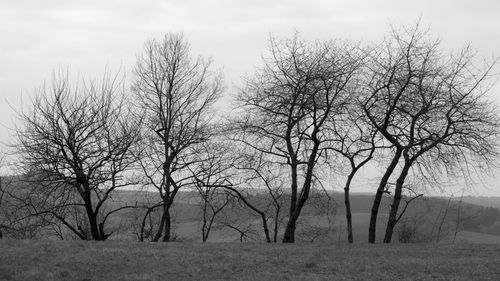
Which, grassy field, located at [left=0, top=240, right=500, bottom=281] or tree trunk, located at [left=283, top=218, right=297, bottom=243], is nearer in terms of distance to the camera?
grassy field, located at [left=0, top=240, right=500, bottom=281]

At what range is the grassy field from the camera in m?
11.7

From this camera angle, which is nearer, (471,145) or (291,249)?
(291,249)

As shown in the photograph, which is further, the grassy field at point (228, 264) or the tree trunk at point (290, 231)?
the tree trunk at point (290, 231)

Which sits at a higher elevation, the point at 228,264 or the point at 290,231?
the point at 290,231

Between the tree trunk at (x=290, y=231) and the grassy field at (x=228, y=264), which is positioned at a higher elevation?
the tree trunk at (x=290, y=231)

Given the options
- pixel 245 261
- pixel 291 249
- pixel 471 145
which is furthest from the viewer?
pixel 471 145

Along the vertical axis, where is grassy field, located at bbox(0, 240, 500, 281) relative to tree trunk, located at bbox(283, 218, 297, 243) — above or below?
below

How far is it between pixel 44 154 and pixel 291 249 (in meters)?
13.5

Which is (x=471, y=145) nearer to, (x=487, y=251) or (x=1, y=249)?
(x=487, y=251)

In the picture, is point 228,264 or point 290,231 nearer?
point 228,264

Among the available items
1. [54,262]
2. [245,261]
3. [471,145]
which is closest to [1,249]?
[54,262]

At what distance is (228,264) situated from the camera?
1330 cm

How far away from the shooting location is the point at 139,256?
46.8 ft

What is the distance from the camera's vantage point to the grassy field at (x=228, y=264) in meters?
11.7
